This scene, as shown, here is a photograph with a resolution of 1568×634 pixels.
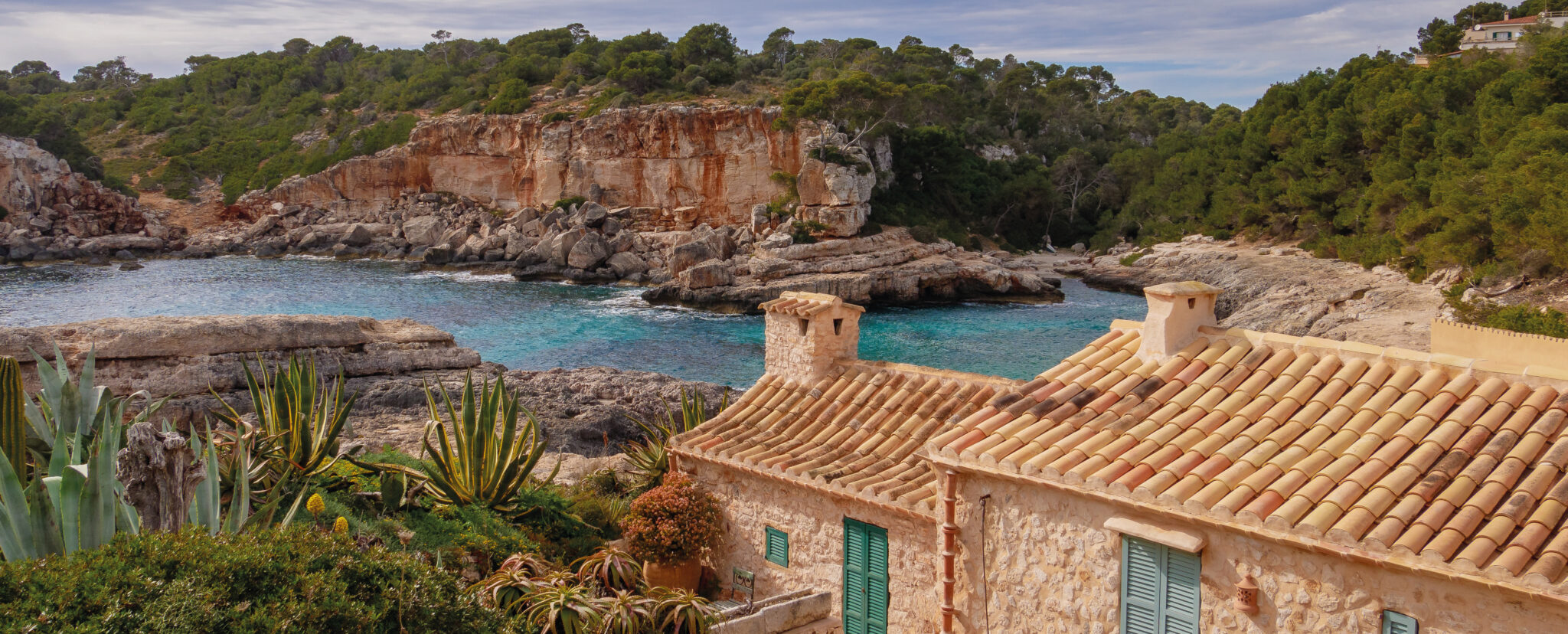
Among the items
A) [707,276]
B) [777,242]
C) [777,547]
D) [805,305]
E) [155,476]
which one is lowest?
[707,276]

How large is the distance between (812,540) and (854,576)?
53 cm

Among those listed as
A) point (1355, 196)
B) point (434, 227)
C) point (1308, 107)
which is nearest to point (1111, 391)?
point (1355, 196)

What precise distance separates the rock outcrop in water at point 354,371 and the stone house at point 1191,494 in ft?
24.4

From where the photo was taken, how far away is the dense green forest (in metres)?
32.4

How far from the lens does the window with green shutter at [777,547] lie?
338 inches

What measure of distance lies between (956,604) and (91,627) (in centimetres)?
510

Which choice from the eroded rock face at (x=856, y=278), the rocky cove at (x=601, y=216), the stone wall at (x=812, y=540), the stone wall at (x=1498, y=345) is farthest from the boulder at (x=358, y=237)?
the stone wall at (x=1498, y=345)

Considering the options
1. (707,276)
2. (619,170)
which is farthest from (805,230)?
(619,170)

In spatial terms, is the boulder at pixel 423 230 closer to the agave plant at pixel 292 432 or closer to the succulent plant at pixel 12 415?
the agave plant at pixel 292 432

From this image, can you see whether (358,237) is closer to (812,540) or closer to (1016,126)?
(1016,126)

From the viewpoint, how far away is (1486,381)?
618 cm

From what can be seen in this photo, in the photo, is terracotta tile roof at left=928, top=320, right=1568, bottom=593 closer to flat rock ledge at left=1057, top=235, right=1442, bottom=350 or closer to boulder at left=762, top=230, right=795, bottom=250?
flat rock ledge at left=1057, top=235, right=1442, bottom=350

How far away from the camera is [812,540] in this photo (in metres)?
8.36

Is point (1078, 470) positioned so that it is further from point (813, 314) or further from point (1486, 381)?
point (813, 314)
